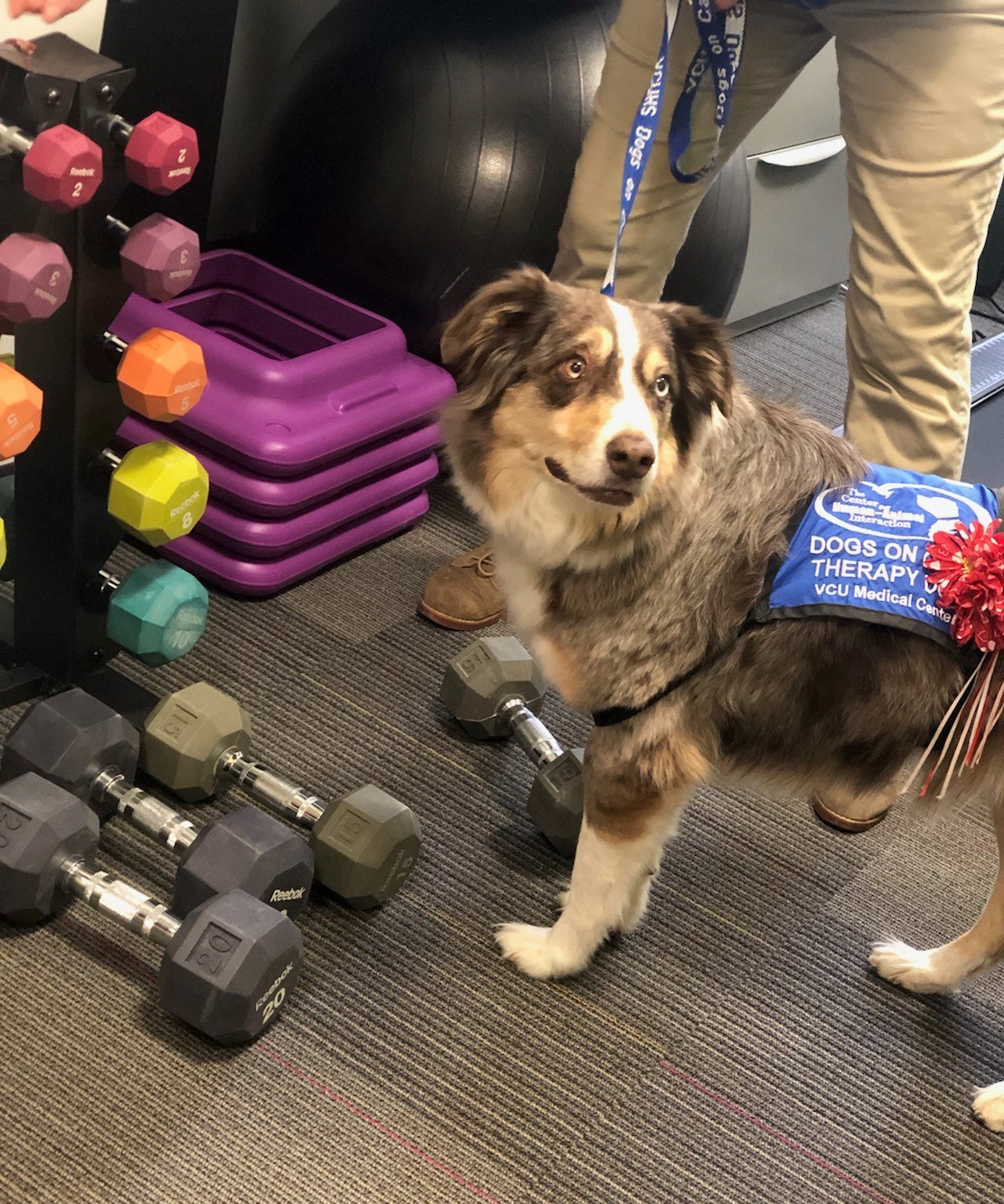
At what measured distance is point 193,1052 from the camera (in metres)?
1.61

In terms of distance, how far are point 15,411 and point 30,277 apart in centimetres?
18

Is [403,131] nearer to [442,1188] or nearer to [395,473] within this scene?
[395,473]

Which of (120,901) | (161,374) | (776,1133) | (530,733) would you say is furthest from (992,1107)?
(161,374)

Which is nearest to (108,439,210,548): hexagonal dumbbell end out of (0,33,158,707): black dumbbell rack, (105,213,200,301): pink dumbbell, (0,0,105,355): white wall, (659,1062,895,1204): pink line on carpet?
(0,33,158,707): black dumbbell rack

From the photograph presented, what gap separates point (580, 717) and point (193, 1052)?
107 cm

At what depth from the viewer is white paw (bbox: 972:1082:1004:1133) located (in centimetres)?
176

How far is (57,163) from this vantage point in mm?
1527

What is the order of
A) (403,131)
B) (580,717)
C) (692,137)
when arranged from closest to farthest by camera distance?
(692,137), (580,717), (403,131)

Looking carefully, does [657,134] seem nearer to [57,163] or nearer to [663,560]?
[663,560]

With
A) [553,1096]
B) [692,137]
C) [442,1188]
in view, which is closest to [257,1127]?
[442,1188]

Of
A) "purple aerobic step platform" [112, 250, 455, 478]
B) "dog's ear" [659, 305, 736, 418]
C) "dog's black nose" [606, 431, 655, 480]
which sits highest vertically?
"dog's ear" [659, 305, 736, 418]

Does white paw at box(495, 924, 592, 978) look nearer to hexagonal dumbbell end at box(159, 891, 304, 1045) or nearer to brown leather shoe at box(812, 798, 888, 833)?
hexagonal dumbbell end at box(159, 891, 304, 1045)

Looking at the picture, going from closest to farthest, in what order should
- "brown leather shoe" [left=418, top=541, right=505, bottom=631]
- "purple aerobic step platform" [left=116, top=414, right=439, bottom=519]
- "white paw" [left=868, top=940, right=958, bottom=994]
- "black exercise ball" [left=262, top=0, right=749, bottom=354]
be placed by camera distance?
"white paw" [left=868, top=940, right=958, bottom=994], "purple aerobic step platform" [left=116, top=414, right=439, bottom=519], "brown leather shoe" [left=418, top=541, right=505, bottom=631], "black exercise ball" [left=262, top=0, right=749, bottom=354]

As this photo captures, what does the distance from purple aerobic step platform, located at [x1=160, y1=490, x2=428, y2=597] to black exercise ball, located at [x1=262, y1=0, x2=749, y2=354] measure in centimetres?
60
